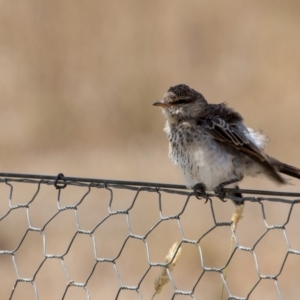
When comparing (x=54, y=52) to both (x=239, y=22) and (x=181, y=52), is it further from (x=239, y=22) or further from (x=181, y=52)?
(x=239, y=22)

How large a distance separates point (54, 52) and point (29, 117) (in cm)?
120

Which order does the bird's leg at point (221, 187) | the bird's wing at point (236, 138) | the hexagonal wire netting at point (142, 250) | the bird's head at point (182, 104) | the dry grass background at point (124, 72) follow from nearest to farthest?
the bird's leg at point (221, 187) → the bird's wing at point (236, 138) → the bird's head at point (182, 104) → the hexagonal wire netting at point (142, 250) → the dry grass background at point (124, 72)

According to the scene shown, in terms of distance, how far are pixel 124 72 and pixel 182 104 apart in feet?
22.9

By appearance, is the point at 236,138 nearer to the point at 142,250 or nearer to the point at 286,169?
the point at 286,169

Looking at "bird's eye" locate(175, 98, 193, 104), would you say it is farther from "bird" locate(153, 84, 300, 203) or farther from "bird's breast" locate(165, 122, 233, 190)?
"bird's breast" locate(165, 122, 233, 190)

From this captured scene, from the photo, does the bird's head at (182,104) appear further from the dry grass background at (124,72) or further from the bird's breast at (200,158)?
the dry grass background at (124,72)

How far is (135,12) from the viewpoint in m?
13.0

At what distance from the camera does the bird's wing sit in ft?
17.2

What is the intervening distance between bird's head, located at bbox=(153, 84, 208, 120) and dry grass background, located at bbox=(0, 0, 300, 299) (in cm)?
545

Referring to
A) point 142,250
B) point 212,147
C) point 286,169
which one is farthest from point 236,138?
point 142,250

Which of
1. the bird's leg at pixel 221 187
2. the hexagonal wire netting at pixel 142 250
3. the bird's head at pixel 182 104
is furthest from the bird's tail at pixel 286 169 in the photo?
the hexagonal wire netting at pixel 142 250

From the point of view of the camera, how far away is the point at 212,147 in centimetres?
532

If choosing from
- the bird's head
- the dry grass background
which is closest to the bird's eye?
the bird's head

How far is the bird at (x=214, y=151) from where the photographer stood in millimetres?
5266
